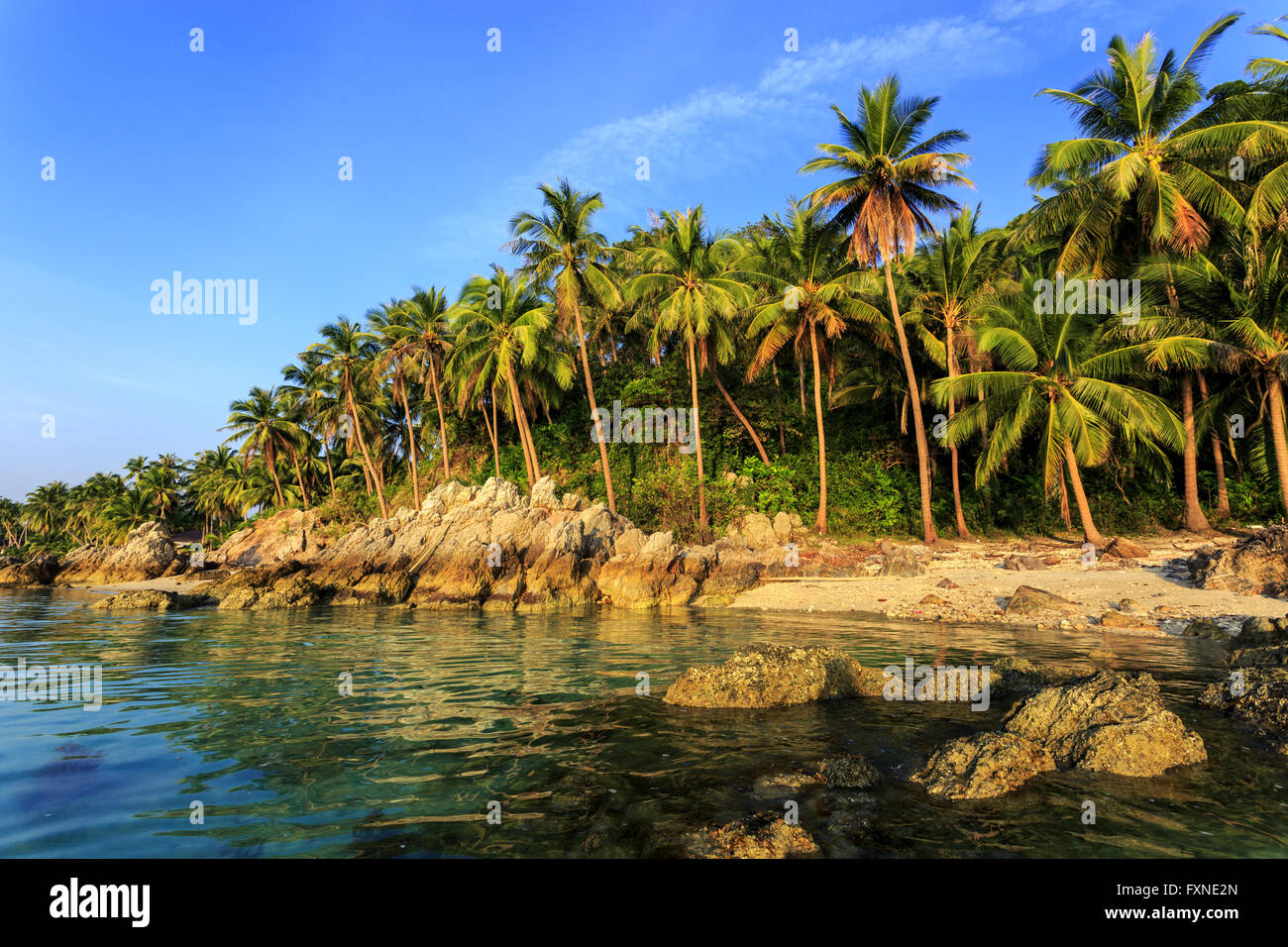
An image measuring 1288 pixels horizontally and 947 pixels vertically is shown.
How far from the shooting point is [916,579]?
20.8 meters

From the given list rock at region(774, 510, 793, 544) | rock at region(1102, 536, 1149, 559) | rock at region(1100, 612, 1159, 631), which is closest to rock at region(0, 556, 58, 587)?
rock at region(774, 510, 793, 544)

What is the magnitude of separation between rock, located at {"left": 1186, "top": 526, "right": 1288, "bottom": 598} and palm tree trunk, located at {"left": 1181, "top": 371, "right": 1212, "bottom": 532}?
672 cm

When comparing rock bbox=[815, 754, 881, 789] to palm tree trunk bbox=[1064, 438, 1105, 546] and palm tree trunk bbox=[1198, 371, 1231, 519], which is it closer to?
palm tree trunk bbox=[1064, 438, 1105, 546]

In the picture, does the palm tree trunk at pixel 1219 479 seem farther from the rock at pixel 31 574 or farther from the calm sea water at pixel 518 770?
the rock at pixel 31 574

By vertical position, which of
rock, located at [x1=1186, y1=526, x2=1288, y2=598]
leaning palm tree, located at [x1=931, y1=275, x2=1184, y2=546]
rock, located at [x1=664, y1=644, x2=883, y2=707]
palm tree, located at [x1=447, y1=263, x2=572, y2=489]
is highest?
palm tree, located at [x1=447, y1=263, x2=572, y2=489]

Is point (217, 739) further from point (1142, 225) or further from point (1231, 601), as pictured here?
point (1142, 225)

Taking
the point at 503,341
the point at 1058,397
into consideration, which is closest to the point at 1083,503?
the point at 1058,397

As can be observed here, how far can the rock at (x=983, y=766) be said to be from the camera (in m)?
5.12

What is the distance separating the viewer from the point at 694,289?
30.3 m

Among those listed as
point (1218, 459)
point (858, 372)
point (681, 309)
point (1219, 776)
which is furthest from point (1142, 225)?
point (1219, 776)

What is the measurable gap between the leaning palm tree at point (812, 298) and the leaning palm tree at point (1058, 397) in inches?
250

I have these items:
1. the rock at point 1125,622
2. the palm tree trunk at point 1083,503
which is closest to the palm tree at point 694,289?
the palm tree trunk at point 1083,503

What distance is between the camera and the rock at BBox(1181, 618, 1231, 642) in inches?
488

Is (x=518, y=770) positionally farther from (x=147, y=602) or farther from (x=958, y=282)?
(x=958, y=282)
